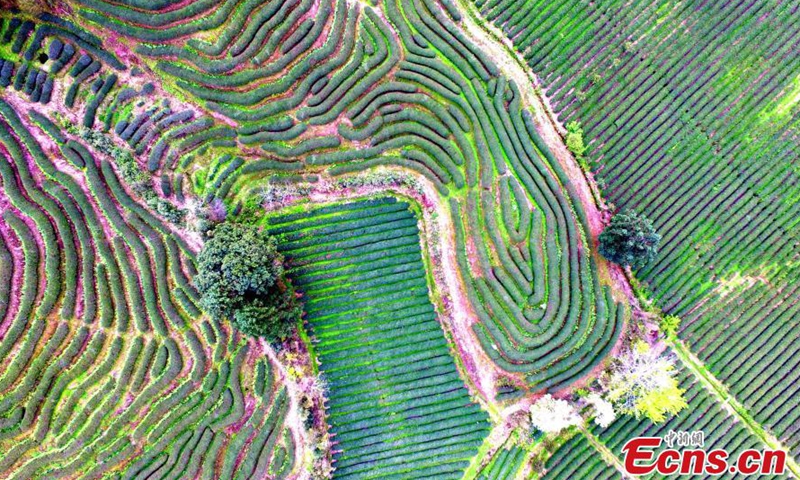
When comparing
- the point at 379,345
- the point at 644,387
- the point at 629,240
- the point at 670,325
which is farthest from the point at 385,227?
the point at 670,325

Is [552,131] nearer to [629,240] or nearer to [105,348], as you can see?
[629,240]

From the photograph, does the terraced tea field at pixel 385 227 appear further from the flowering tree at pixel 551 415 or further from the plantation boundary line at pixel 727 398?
the flowering tree at pixel 551 415

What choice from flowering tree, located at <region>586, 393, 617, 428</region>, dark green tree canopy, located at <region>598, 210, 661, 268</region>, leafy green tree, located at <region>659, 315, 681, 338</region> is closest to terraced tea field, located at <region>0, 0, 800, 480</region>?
leafy green tree, located at <region>659, 315, 681, 338</region>

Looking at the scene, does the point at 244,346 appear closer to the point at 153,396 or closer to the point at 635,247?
the point at 153,396

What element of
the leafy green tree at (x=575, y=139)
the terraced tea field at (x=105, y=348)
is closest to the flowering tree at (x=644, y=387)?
the leafy green tree at (x=575, y=139)

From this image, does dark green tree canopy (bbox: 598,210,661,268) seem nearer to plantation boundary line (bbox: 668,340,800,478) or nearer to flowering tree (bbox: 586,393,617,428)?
plantation boundary line (bbox: 668,340,800,478)
